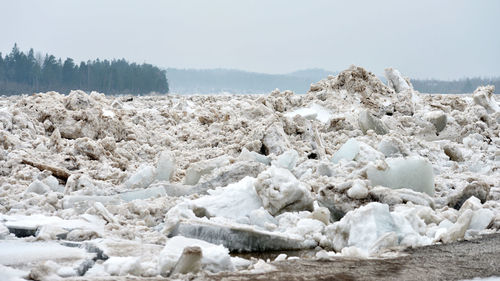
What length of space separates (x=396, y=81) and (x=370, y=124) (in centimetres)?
326

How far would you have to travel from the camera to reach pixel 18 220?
11.1ft

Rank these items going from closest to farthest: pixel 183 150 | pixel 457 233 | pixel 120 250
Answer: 1. pixel 120 250
2. pixel 457 233
3. pixel 183 150

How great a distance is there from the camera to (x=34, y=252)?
272 cm

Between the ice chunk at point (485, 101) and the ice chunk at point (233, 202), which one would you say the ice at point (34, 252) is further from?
the ice chunk at point (485, 101)

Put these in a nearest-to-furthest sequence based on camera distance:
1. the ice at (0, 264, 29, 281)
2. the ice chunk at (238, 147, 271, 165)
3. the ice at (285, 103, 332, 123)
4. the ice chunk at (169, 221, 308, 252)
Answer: the ice at (0, 264, 29, 281), the ice chunk at (169, 221, 308, 252), the ice chunk at (238, 147, 271, 165), the ice at (285, 103, 332, 123)

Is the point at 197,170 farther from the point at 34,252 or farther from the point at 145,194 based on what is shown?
the point at 34,252

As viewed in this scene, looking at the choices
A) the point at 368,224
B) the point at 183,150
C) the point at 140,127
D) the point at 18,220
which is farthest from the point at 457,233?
the point at 140,127

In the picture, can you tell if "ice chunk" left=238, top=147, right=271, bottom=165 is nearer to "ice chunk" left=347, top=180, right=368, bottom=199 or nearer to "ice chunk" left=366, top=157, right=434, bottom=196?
"ice chunk" left=366, top=157, right=434, bottom=196

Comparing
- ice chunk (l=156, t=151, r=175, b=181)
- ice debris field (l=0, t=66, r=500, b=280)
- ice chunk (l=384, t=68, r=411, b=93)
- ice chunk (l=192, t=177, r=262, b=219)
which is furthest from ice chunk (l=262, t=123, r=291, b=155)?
ice chunk (l=384, t=68, r=411, b=93)

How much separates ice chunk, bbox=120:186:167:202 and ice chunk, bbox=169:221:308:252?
1.09 metres

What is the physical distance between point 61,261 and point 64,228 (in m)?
0.62

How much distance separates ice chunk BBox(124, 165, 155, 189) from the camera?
15.0 feet

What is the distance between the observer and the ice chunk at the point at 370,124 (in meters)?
6.52

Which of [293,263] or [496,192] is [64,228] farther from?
[496,192]
